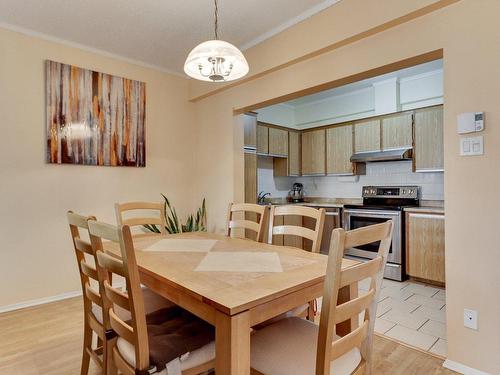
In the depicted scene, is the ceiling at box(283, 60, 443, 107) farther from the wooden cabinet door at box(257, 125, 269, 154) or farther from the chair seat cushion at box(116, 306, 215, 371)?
the chair seat cushion at box(116, 306, 215, 371)

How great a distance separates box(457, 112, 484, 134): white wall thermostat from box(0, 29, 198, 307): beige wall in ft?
10.2

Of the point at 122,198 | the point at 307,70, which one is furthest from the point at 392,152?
the point at 122,198

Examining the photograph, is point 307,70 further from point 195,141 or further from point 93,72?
point 93,72

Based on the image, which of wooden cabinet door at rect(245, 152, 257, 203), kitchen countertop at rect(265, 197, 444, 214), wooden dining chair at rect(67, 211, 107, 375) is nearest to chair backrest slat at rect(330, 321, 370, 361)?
wooden dining chair at rect(67, 211, 107, 375)

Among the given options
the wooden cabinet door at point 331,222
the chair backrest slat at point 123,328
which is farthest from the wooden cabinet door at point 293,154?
the chair backrest slat at point 123,328

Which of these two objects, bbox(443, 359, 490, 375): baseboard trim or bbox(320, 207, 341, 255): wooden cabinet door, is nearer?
bbox(443, 359, 490, 375): baseboard trim

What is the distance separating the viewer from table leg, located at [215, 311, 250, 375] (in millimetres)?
970

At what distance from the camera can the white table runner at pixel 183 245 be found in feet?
5.92

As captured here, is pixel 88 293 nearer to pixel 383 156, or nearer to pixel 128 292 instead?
pixel 128 292

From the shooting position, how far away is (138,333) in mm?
1108

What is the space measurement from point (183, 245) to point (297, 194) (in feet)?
12.1

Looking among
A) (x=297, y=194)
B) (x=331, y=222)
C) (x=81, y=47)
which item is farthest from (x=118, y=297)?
(x=297, y=194)

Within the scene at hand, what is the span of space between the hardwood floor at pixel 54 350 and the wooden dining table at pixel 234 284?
82 cm

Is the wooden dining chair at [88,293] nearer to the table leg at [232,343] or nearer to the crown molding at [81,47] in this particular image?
the table leg at [232,343]
